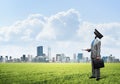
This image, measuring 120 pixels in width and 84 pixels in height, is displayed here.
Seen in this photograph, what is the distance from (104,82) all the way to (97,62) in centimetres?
158

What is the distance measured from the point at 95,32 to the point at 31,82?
5.79 m

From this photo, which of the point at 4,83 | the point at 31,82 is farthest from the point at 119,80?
the point at 4,83

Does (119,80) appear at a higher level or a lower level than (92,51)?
lower

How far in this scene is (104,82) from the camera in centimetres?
1931

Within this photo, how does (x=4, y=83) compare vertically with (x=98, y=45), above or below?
below

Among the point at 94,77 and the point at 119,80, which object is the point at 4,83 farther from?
the point at 119,80

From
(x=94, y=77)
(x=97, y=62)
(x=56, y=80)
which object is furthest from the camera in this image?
(x=56, y=80)

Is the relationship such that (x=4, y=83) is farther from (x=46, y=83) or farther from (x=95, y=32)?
(x=95, y=32)

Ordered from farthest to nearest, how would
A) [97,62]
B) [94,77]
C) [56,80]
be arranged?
1. [56,80]
2. [94,77]
3. [97,62]

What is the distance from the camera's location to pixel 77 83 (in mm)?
19625

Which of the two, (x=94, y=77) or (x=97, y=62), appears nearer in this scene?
(x=97, y=62)

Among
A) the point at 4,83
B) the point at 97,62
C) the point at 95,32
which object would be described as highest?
the point at 95,32

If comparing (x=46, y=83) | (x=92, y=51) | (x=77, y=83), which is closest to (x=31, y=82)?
(x=46, y=83)

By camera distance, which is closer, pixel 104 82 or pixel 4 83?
pixel 104 82
